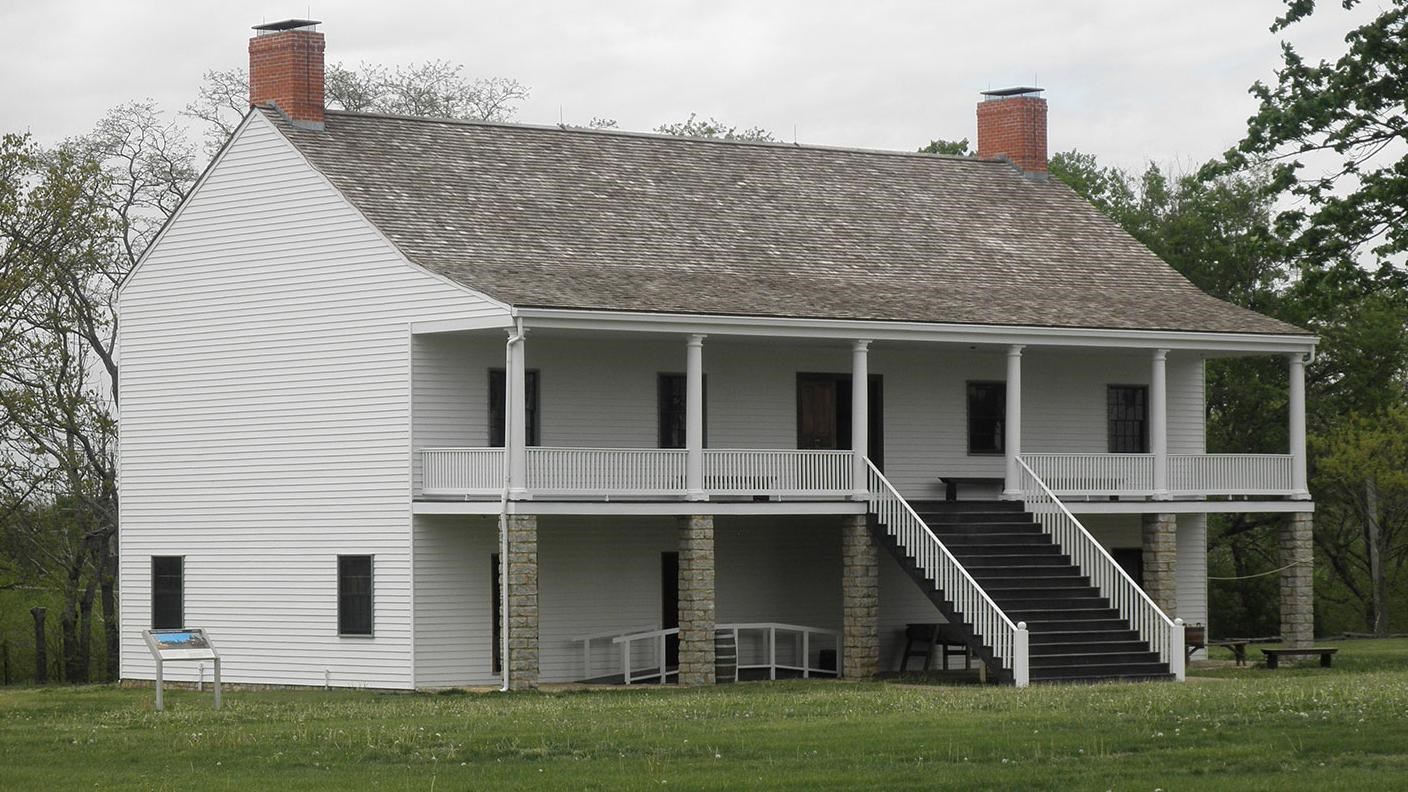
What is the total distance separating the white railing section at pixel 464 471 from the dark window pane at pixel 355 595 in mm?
1767

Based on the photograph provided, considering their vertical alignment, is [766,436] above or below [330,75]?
below

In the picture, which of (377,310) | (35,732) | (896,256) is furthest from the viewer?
(896,256)

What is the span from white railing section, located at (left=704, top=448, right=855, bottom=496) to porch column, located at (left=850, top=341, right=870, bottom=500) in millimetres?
148

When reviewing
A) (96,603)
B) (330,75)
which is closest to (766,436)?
(330,75)

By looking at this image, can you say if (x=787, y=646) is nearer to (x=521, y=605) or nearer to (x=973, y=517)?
(x=973, y=517)

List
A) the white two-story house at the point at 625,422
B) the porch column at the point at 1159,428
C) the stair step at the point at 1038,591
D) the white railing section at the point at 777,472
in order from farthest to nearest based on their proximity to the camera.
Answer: the porch column at the point at 1159,428, the white railing section at the point at 777,472, the stair step at the point at 1038,591, the white two-story house at the point at 625,422

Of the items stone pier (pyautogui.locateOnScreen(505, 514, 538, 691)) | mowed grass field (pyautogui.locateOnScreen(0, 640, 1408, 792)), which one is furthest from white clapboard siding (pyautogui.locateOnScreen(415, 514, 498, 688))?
mowed grass field (pyautogui.locateOnScreen(0, 640, 1408, 792))

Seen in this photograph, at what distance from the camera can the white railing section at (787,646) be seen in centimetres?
3594

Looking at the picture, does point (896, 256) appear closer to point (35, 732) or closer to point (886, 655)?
point (886, 655)

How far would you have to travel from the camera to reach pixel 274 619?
35.8 meters

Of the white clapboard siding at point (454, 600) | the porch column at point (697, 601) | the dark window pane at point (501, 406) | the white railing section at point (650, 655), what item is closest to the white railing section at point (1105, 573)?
the porch column at point (697, 601)

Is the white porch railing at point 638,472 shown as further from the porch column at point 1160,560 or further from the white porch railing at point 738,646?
the porch column at point 1160,560

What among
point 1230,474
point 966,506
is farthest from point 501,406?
point 1230,474

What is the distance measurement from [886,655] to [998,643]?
6.57 meters
